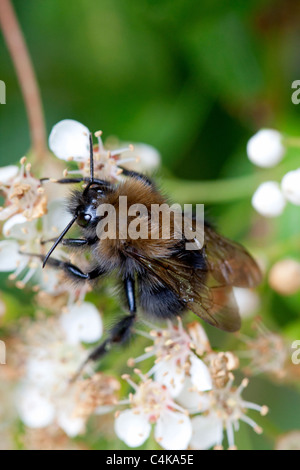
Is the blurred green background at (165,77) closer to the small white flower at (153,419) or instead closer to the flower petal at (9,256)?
the flower petal at (9,256)

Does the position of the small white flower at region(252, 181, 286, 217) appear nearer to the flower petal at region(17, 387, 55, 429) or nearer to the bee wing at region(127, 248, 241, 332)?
the bee wing at region(127, 248, 241, 332)

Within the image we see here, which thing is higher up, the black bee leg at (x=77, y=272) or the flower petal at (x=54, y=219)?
the flower petal at (x=54, y=219)

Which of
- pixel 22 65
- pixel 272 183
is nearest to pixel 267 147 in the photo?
pixel 272 183

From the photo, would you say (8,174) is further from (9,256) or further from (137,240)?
(137,240)

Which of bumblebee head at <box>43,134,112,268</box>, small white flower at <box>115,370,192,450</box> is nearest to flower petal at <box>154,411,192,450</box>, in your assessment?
small white flower at <box>115,370,192,450</box>

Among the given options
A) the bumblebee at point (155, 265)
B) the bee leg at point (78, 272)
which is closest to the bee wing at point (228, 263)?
the bumblebee at point (155, 265)

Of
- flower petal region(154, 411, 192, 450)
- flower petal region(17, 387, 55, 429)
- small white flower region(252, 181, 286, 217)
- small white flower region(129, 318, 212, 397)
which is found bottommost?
flower petal region(154, 411, 192, 450)
